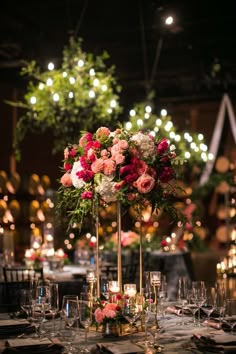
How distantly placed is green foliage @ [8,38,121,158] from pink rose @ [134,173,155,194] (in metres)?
4.81

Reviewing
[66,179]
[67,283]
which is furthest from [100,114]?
[66,179]

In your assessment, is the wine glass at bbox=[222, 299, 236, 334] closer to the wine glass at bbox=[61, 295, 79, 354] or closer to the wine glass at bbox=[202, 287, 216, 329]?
the wine glass at bbox=[202, 287, 216, 329]

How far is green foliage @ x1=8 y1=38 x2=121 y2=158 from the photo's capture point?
8375 millimetres

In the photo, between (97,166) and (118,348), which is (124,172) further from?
(118,348)

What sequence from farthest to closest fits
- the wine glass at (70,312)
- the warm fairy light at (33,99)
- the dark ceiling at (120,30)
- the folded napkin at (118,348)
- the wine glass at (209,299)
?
the dark ceiling at (120,30) < the warm fairy light at (33,99) < the wine glass at (209,299) < the wine glass at (70,312) < the folded napkin at (118,348)

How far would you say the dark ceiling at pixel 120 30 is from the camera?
30.2ft

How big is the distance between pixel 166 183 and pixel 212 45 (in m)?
6.71

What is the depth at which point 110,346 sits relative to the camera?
3.15 m

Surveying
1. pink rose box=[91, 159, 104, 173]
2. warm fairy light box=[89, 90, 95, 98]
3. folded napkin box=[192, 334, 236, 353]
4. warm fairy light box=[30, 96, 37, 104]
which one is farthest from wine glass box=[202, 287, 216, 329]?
warm fairy light box=[30, 96, 37, 104]

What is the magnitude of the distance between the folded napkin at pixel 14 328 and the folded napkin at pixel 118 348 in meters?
0.54

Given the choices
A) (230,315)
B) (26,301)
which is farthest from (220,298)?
(26,301)

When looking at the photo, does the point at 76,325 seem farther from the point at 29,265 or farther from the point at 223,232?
the point at 223,232

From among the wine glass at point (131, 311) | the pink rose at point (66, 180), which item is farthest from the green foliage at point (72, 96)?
the wine glass at point (131, 311)

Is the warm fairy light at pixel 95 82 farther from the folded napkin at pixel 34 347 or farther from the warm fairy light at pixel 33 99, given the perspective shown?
the folded napkin at pixel 34 347
